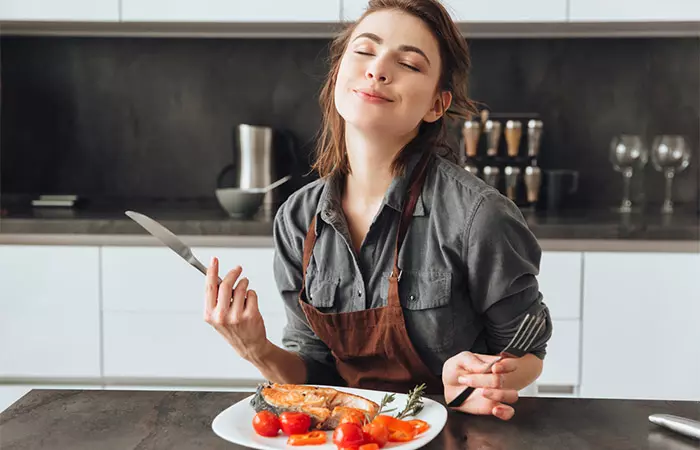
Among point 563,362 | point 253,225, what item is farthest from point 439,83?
point 563,362

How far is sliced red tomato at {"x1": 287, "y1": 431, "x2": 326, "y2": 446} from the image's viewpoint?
0.94m

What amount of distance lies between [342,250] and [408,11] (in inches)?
15.7

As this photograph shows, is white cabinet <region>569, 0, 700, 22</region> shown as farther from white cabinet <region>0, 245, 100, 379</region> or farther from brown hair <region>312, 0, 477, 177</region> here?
white cabinet <region>0, 245, 100, 379</region>

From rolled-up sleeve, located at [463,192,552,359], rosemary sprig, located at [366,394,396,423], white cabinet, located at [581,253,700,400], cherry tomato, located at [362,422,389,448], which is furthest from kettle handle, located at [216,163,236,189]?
cherry tomato, located at [362,422,389,448]

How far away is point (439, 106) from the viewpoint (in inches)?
55.9

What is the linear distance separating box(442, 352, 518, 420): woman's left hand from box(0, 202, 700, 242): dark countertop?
4.37 feet

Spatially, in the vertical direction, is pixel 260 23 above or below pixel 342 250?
above

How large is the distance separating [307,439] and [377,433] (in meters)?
0.08

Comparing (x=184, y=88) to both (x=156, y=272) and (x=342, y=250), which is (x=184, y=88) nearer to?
(x=156, y=272)

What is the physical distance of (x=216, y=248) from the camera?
2.45 m

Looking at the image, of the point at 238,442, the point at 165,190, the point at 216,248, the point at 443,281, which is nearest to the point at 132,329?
the point at 216,248

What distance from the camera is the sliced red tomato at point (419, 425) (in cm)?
97

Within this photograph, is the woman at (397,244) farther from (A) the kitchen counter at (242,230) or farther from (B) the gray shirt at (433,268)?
(A) the kitchen counter at (242,230)

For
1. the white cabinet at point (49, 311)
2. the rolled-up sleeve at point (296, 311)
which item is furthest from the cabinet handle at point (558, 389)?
the white cabinet at point (49, 311)
